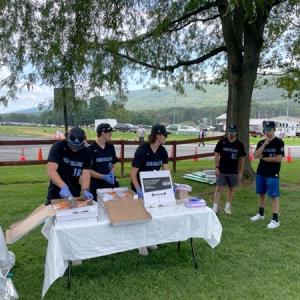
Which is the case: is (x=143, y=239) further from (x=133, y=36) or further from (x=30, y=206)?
(x=133, y=36)

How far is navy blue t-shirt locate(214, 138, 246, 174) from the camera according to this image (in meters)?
7.28

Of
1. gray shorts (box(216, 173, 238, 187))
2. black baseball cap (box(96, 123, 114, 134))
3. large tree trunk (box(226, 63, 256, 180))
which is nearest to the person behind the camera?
black baseball cap (box(96, 123, 114, 134))

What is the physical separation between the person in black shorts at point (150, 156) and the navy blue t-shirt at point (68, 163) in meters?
0.69

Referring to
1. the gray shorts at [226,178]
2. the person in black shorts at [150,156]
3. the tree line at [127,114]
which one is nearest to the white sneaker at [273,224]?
the gray shorts at [226,178]

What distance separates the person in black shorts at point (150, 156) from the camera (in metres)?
5.07

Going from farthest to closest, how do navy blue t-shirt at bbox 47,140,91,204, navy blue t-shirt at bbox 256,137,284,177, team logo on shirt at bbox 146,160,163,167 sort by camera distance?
navy blue t-shirt at bbox 256,137,284,177 < team logo on shirt at bbox 146,160,163,167 < navy blue t-shirt at bbox 47,140,91,204

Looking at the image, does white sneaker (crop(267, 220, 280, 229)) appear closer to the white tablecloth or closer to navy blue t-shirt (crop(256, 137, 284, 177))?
navy blue t-shirt (crop(256, 137, 284, 177))

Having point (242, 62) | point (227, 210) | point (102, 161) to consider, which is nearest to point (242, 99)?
point (242, 62)

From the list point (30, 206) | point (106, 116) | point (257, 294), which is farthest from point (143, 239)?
point (106, 116)

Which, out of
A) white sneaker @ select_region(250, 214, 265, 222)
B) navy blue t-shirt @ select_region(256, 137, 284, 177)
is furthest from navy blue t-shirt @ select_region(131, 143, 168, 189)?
white sneaker @ select_region(250, 214, 265, 222)

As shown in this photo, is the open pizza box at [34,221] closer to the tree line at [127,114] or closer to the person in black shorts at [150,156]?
the person in black shorts at [150,156]

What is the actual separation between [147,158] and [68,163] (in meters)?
1.05

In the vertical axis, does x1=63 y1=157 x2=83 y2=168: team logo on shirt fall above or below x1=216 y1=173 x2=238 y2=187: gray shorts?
above

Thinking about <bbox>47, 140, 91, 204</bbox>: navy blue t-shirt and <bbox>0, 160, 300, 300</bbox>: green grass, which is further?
<bbox>47, 140, 91, 204</bbox>: navy blue t-shirt
